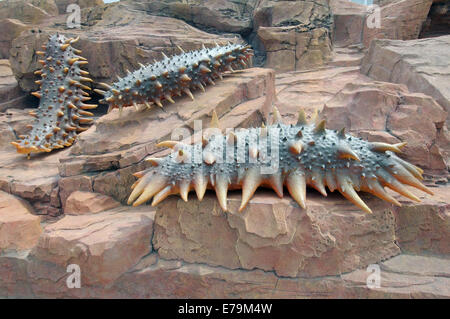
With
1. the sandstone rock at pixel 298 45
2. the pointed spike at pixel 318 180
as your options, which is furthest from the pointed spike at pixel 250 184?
the sandstone rock at pixel 298 45

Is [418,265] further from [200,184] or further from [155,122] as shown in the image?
[155,122]

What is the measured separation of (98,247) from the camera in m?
2.09

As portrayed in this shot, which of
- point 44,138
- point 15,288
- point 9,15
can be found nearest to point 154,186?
point 15,288

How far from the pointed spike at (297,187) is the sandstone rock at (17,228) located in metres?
2.17

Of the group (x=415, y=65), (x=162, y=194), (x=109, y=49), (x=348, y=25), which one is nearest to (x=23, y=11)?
(x=109, y=49)

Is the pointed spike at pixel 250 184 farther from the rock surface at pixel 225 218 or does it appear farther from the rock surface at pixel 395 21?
the rock surface at pixel 395 21

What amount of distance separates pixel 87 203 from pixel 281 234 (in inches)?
67.5

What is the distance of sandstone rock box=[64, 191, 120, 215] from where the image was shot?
2.70 metres

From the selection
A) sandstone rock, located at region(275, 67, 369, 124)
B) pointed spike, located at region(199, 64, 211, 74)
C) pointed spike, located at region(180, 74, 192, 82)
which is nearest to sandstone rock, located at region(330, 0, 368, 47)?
sandstone rock, located at region(275, 67, 369, 124)

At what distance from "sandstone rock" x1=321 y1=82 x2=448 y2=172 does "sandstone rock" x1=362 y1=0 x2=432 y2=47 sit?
3.81 meters

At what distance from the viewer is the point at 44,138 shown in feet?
12.4

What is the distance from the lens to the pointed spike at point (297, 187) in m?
1.98

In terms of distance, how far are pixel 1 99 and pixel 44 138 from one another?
2583mm

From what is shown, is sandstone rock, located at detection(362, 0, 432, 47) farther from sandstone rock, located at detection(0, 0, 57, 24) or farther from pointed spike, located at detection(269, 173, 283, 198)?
sandstone rock, located at detection(0, 0, 57, 24)
